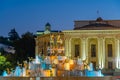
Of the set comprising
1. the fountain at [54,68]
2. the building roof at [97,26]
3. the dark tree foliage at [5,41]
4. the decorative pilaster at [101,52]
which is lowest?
the fountain at [54,68]

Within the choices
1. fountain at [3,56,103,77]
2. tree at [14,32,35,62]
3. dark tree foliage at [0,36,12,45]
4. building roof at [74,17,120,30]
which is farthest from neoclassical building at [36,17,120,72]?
fountain at [3,56,103,77]

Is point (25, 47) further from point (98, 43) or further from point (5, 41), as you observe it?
point (5, 41)

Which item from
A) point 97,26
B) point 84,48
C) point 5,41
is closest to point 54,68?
point 84,48

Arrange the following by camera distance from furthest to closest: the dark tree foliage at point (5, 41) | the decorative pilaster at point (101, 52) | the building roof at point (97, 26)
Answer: the dark tree foliage at point (5, 41), the building roof at point (97, 26), the decorative pilaster at point (101, 52)

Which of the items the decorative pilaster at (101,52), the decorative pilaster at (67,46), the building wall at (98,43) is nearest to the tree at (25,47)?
the decorative pilaster at (67,46)

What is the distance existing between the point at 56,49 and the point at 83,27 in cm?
3054

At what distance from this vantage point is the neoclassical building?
6300cm

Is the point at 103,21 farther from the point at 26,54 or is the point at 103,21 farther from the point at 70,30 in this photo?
the point at 26,54

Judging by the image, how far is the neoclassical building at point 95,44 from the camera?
63000 millimetres

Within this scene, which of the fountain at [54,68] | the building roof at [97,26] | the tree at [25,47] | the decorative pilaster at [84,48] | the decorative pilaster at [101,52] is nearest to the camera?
the fountain at [54,68]

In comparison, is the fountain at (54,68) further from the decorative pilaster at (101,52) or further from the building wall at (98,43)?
the building wall at (98,43)

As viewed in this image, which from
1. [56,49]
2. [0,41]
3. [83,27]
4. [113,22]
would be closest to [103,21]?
[113,22]

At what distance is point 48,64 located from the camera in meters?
32.8

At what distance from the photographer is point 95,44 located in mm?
64812
